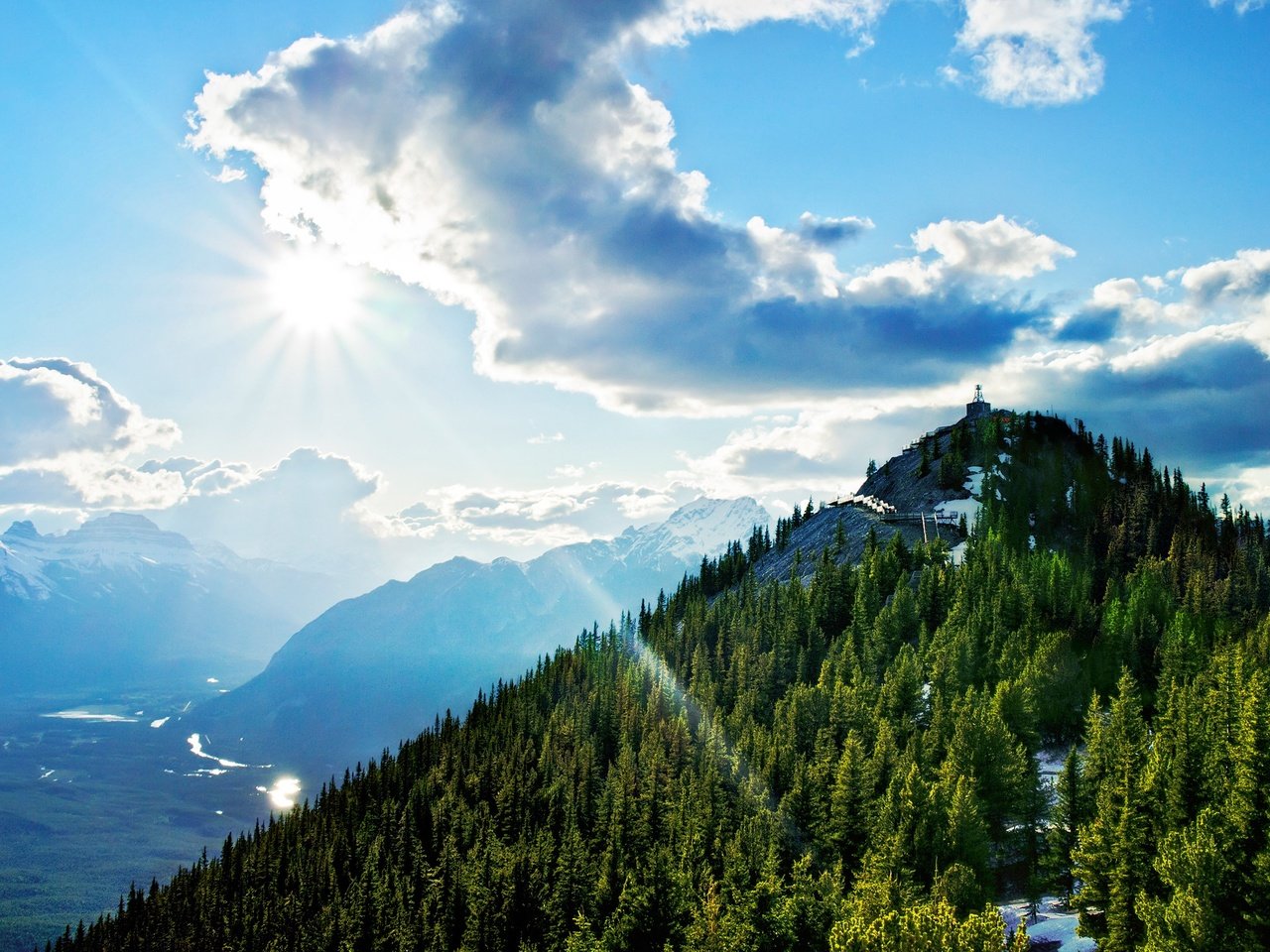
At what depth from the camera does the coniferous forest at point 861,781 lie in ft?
226

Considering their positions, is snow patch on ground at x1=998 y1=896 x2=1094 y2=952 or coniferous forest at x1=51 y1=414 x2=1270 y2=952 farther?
coniferous forest at x1=51 y1=414 x2=1270 y2=952

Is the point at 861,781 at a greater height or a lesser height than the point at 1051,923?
greater

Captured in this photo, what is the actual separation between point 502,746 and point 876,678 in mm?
66318

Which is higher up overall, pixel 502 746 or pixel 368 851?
pixel 502 746

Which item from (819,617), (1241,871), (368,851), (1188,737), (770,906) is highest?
(819,617)

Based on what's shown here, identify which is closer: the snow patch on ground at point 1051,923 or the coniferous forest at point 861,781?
the snow patch on ground at point 1051,923

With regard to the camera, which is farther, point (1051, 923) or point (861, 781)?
point (861, 781)

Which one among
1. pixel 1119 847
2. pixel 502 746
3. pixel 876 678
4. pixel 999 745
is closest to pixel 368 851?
pixel 502 746

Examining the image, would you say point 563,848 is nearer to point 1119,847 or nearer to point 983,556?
point 1119,847

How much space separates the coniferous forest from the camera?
226 ft

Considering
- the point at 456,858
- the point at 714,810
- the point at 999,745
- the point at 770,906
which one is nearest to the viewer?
the point at 770,906

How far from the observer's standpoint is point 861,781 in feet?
304

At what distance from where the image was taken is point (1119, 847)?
64.7 meters

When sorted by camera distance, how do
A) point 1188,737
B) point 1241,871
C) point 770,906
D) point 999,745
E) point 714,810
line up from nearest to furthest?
1. point 1241,871
2. point 1188,737
3. point 770,906
4. point 999,745
5. point 714,810
